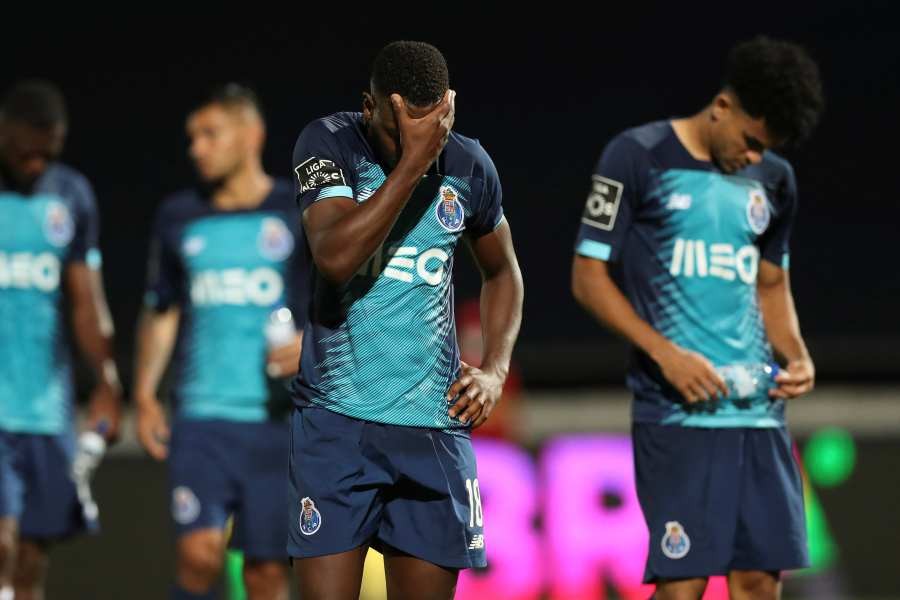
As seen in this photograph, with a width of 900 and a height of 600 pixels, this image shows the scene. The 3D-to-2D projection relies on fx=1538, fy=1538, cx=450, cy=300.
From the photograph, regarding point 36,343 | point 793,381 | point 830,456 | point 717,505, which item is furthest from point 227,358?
point 830,456

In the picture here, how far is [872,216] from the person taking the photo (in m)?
8.07

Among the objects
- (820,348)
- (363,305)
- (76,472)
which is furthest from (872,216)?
(363,305)

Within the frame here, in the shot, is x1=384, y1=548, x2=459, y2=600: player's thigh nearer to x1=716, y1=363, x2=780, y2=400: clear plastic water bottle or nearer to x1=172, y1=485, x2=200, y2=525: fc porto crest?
x1=716, y1=363, x2=780, y2=400: clear plastic water bottle

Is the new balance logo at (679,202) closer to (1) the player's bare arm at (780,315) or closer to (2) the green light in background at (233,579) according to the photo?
(1) the player's bare arm at (780,315)

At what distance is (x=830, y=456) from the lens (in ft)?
25.0

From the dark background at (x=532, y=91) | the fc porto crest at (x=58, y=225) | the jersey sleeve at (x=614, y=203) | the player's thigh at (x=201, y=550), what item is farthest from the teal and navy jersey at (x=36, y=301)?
the jersey sleeve at (x=614, y=203)

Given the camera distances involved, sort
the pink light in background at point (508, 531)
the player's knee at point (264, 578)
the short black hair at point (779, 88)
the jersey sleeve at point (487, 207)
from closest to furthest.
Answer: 1. the jersey sleeve at point (487, 207)
2. the short black hair at point (779, 88)
3. the player's knee at point (264, 578)
4. the pink light in background at point (508, 531)

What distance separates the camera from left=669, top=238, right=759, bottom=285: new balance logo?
440 cm

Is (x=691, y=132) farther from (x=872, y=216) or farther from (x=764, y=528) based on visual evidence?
(x=872, y=216)

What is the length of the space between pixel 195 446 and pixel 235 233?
0.80m

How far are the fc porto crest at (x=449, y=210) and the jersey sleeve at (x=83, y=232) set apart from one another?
2.80 metres

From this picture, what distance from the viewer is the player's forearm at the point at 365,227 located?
10.7 ft

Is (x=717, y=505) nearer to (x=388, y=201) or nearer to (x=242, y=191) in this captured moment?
(x=388, y=201)

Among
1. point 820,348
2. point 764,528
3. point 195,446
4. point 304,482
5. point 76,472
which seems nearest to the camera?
point 304,482
